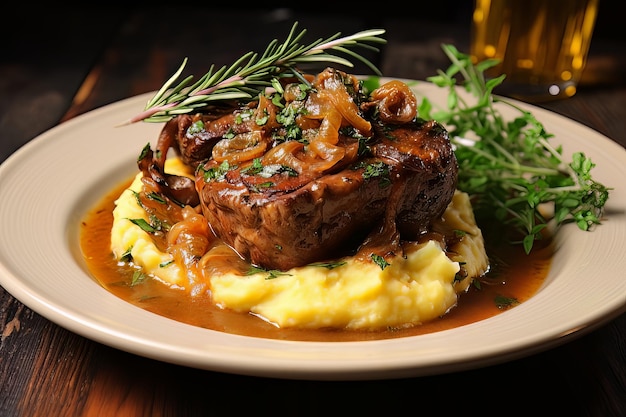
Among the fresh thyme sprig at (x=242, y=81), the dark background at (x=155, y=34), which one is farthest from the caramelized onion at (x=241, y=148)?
the dark background at (x=155, y=34)

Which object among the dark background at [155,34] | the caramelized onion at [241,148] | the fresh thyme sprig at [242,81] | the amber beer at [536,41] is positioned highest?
the fresh thyme sprig at [242,81]

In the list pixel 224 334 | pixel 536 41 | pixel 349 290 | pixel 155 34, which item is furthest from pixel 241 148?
pixel 155 34

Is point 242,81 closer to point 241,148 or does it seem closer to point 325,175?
point 241,148

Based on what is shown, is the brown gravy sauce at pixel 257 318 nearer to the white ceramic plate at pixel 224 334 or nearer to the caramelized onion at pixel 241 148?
the white ceramic plate at pixel 224 334

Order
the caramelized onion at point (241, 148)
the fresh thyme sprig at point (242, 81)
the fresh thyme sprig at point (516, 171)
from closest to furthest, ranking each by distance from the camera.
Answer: the caramelized onion at point (241, 148) → the fresh thyme sprig at point (242, 81) → the fresh thyme sprig at point (516, 171)

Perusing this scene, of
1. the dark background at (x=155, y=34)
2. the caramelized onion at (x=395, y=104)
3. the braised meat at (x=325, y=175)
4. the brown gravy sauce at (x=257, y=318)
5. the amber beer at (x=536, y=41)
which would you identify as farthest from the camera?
the dark background at (x=155, y=34)

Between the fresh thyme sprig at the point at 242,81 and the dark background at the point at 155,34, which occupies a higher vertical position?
the fresh thyme sprig at the point at 242,81
